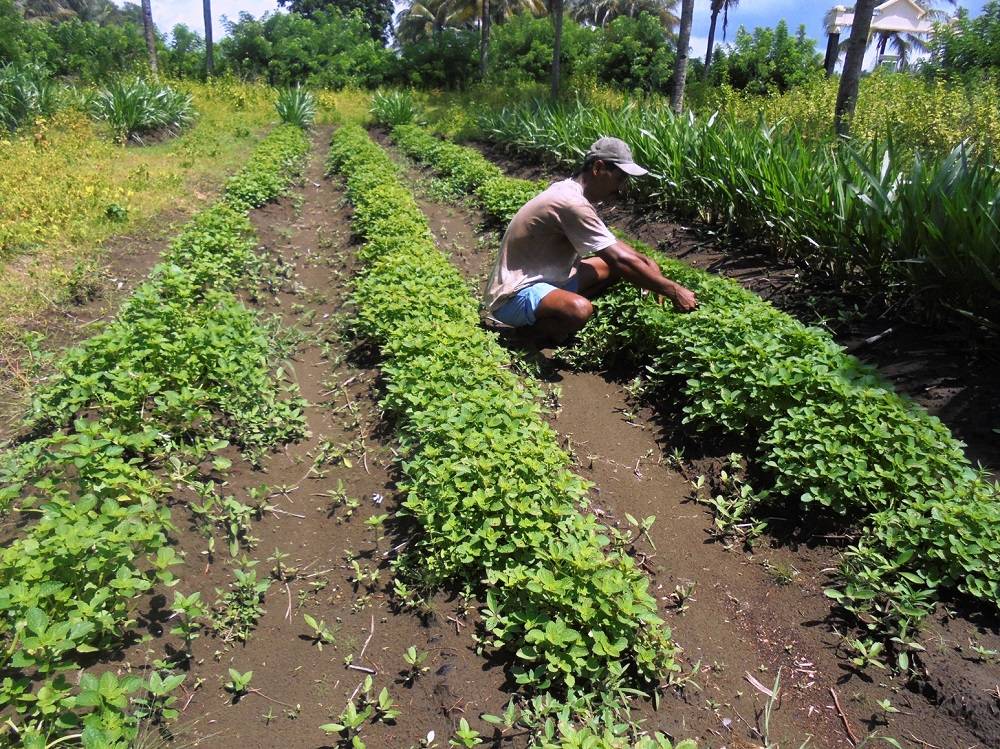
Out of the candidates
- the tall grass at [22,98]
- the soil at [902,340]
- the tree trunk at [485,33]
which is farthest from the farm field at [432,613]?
the tree trunk at [485,33]

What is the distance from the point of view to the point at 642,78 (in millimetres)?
24234

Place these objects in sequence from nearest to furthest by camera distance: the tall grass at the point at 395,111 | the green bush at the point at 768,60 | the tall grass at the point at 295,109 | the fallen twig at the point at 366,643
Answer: the fallen twig at the point at 366,643 → the tall grass at the point at 295,109 → the tall grass at the point at 395,111 → the green bush at the point at 768,60

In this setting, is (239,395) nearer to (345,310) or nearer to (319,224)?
(345,310)

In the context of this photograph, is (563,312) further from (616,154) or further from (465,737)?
(465,737)

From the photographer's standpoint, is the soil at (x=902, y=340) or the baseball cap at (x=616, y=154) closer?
the soil at (x=902, y=340)

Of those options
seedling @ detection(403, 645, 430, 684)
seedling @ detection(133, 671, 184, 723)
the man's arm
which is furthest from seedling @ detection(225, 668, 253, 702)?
the man's arm

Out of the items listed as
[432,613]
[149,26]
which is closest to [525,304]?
[432,613]

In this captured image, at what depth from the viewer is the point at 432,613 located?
2488 millimetres

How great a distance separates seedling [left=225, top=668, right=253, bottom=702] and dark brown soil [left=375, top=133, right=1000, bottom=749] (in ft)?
4.20

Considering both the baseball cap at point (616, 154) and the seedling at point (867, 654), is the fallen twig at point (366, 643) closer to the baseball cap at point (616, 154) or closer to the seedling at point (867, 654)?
the seedling at point (867, 654)

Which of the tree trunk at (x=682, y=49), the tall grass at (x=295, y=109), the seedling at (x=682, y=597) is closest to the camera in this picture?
the seedling at (x=682, y=597)

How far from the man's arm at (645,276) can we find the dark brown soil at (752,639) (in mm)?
922

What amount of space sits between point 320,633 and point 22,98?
1333cm

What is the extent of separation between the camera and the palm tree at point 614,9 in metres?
42.2
